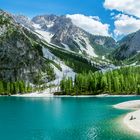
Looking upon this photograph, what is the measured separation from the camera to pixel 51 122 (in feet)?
Answer: 397

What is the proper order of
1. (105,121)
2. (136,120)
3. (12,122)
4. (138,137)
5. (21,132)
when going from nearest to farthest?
(138,137) → (21,132) → (136,120) → (105,121) → (12,122)

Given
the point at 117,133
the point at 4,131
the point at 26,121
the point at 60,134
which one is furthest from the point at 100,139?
the point at 26,121

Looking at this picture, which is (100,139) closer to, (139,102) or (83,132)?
(83,132)

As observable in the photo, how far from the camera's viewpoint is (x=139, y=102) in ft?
548

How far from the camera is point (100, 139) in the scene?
86875 millimetres

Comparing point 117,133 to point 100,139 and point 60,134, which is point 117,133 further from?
point 60,134

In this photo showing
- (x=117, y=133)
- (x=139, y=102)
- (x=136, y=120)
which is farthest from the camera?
(x=139, y=102)

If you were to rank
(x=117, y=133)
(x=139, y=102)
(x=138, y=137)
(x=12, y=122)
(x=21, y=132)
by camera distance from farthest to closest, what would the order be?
(x=139, y=102) → (x=12, y=122) → (x=21, y=132) → (x=117, y=133) → (x=138, y=137)

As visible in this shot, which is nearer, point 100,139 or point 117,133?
point 100,139

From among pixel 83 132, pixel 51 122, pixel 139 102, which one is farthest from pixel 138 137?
pixel 139 102

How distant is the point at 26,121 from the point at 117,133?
4532 centimetres

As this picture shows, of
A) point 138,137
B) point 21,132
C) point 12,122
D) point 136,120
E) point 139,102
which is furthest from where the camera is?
point 139,102

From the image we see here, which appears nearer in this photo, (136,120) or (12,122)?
(136,120)

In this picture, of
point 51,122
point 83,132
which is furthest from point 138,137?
point 51,122
